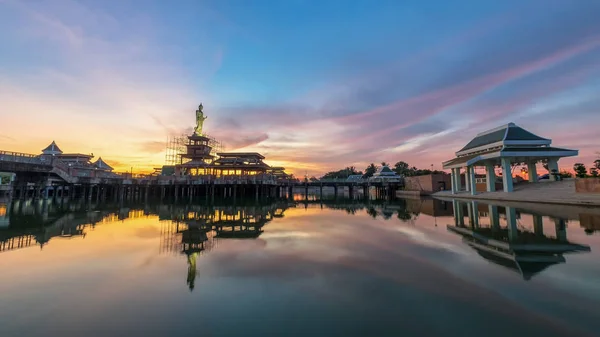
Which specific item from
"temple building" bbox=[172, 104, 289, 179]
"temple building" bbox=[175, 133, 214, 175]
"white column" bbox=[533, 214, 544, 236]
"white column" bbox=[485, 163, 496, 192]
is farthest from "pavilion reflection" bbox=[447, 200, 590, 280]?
"temple building" bbox=[175, 133, 214, 175]

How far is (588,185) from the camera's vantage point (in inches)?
873

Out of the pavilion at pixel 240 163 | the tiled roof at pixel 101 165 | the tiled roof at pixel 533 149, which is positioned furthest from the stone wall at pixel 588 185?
the tiled roof at pixel 101 165

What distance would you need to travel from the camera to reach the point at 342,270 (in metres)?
7.27

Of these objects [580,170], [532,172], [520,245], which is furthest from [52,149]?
[580,170]

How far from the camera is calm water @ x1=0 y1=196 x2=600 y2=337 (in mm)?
4379

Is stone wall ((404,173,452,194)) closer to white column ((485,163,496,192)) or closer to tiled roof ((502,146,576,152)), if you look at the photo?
white column ((485,163,496,192))

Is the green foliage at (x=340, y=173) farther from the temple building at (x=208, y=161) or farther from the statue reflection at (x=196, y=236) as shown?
the statue reflection at (x=196, y=236)

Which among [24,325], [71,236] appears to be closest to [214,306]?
[24,325]

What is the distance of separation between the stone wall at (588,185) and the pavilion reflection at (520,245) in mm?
11887

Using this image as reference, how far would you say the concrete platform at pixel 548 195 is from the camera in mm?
21609

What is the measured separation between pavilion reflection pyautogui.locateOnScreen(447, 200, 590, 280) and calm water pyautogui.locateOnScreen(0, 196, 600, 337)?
0.06m

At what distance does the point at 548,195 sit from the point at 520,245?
21782mm

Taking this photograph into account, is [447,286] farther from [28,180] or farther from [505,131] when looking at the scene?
[28,180]

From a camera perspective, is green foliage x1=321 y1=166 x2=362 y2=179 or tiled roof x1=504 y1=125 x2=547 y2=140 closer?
tiled roof x1=504 y1=125 x2=547 y2=140
